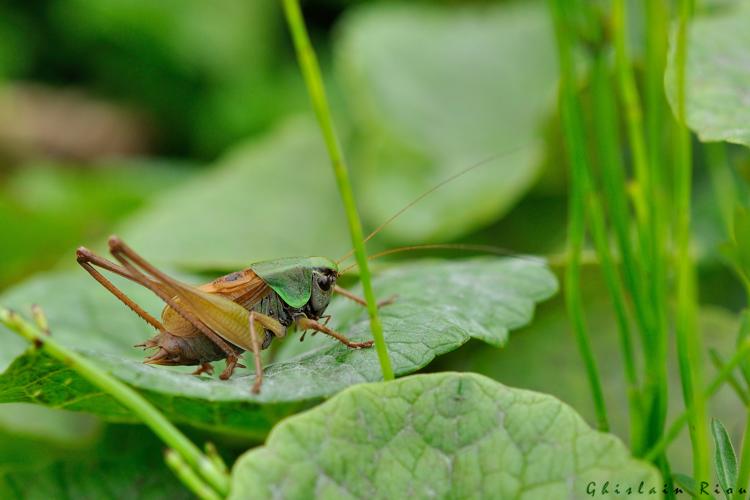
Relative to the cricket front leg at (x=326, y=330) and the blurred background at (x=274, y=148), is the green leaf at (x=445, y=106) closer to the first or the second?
the blurred background at (x=274, y=148)

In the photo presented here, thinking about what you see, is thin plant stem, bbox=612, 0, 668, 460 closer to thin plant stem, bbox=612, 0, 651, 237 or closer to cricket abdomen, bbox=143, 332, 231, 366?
thin plant stem, bbox=612, 0, 651, 237

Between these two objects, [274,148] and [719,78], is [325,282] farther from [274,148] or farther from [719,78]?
[274,148]

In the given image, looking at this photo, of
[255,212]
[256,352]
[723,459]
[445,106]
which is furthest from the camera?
[445,106]

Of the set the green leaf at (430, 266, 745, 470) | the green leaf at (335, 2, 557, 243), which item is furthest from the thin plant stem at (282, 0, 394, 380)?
the green leaf at (335, 2, 557, 243)

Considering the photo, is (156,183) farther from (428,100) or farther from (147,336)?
(147,336)

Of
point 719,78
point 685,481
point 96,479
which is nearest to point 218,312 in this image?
point 96,479
